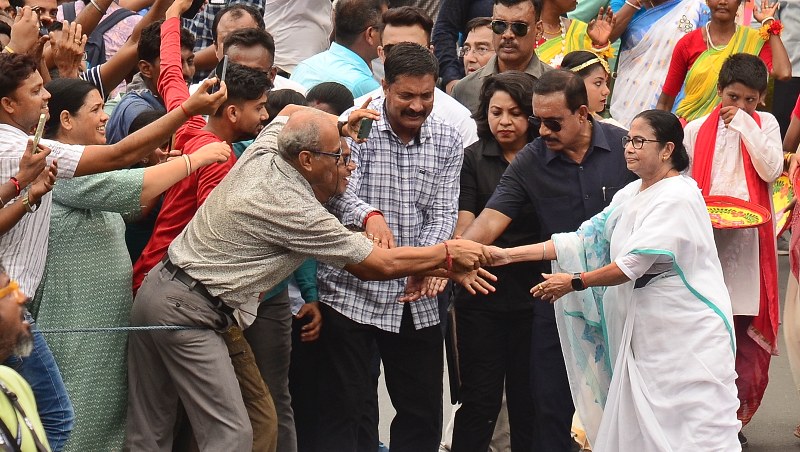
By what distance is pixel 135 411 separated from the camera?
5.46 m

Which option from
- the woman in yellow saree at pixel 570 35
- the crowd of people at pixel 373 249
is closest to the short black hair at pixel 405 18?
the crowd of people at pixel 373 249

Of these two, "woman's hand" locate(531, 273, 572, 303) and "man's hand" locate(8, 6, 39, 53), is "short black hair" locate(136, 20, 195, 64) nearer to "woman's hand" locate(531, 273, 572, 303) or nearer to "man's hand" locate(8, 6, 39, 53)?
"man's hand" locate(8, 6, 39, 53)

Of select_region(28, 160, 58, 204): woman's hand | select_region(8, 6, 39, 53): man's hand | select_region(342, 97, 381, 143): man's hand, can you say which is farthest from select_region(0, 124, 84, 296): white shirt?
select_region(342, 97, 381, 143): man's hand

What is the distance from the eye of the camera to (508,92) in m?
6.47

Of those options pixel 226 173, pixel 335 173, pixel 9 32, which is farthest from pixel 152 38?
pixel 335 173

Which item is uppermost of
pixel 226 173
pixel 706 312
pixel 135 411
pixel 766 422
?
pixel 226 173

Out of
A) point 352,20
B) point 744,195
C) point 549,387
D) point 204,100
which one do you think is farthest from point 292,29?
point 204,100

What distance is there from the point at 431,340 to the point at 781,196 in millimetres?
3265

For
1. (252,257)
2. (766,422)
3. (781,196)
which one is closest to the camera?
(252,257)

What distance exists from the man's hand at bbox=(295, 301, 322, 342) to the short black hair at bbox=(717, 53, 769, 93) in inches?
109

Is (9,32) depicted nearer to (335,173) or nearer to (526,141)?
(335,173)

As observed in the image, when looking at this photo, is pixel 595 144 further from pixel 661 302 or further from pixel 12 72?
pixel 12 72

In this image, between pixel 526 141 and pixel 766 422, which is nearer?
pixel 526 141

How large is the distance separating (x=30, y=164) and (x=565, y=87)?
2.62m
